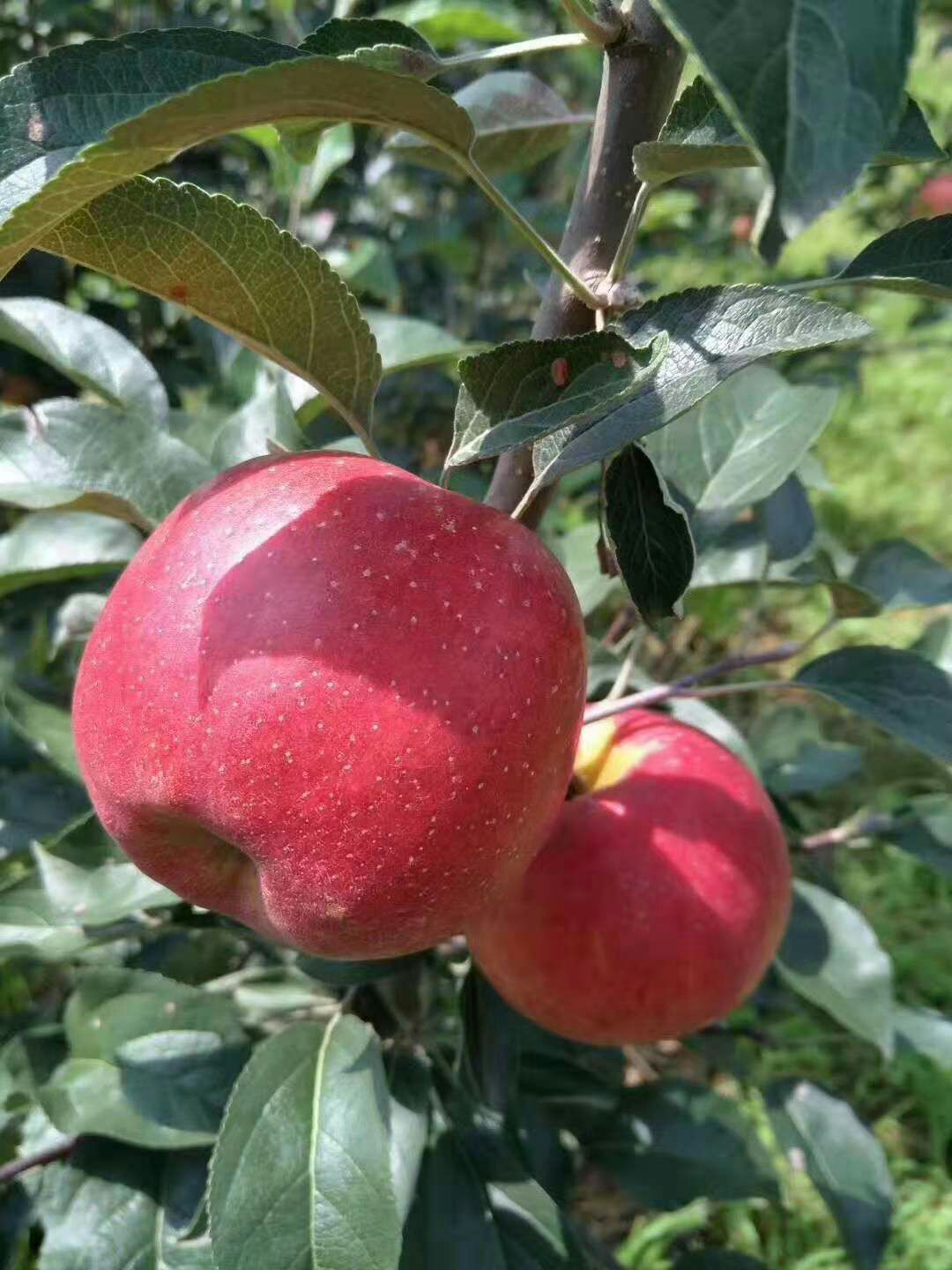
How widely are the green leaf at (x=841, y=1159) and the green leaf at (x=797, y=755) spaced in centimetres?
32

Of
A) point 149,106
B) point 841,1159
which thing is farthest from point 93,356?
point 841,1159

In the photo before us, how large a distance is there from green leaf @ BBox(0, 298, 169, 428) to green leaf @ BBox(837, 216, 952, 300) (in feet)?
1.86

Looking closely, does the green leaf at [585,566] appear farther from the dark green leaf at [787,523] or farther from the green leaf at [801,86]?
the green leaf at [801,86]

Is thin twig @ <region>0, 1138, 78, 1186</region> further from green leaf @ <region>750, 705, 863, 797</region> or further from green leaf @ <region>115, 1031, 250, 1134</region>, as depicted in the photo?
green leaf @ <region>750, 705, 863, 797</region>

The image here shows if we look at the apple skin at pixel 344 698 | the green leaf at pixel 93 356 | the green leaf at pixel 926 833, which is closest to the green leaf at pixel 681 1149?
the green leaf at pixel 926 833

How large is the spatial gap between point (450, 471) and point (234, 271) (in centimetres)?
15

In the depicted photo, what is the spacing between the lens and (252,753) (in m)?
0.55

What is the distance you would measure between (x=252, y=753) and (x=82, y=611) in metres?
0.56

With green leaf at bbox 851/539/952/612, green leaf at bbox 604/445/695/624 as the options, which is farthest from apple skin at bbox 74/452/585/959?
green leaf at bbox 851/539/952/612

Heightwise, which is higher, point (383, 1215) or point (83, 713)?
point (83, 713)

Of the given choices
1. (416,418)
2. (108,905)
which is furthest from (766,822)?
(416,418)

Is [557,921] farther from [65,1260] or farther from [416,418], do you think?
[416,418]

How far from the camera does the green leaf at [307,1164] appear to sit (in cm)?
71

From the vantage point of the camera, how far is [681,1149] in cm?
121
